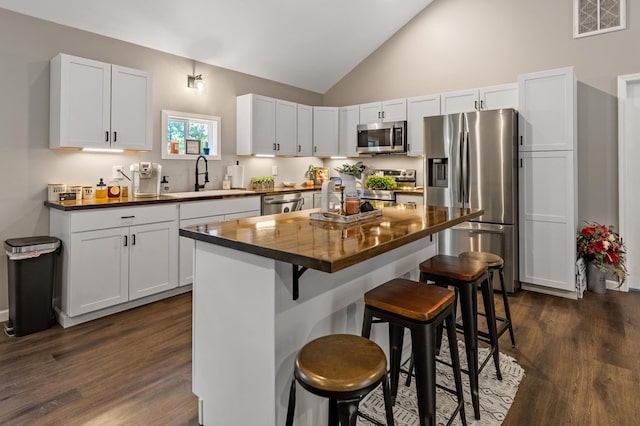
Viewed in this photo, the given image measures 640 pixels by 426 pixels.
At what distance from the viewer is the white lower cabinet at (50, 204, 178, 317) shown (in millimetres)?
3049

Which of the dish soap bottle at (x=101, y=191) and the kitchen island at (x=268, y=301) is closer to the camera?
the kitchen island at (x=268, y=301)

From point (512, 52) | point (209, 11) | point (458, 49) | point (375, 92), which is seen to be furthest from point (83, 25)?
point (512, 52)

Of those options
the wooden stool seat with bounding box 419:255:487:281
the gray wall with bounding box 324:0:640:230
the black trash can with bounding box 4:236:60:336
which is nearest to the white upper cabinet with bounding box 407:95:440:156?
the gray wall with bounding box 324:0:640:230

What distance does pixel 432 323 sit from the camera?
1568mm

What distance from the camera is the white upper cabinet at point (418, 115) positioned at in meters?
4.91

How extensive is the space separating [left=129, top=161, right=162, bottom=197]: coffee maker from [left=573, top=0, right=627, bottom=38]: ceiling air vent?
4.82 m

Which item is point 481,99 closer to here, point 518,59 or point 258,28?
point 518,59

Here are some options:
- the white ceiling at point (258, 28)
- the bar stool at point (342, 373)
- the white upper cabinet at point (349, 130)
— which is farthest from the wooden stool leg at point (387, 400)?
the white upper cabinet at point (349, 130)

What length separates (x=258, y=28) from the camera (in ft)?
14.5

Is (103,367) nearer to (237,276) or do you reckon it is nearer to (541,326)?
(237,276)

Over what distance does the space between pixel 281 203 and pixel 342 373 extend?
11.9 ft

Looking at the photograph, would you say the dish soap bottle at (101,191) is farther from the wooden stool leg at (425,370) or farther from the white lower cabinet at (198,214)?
the wooden stool leg at (425,370)

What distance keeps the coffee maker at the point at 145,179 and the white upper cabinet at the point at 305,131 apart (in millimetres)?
2273

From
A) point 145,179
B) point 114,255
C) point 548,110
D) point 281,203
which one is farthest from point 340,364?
point 548,110
